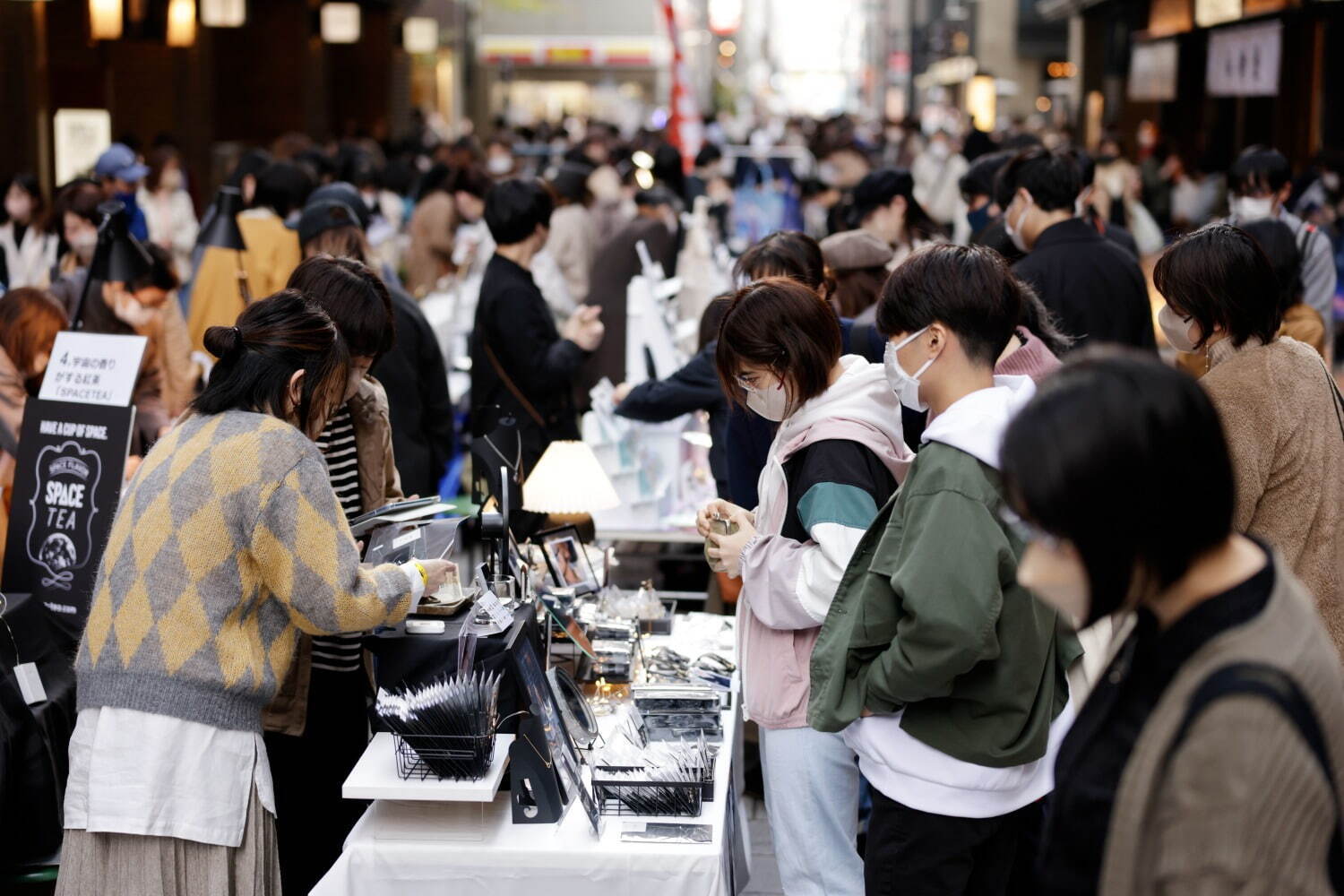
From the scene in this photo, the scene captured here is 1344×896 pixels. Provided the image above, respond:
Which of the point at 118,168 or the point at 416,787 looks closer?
the point at 416,787

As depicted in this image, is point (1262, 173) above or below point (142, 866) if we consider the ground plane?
above

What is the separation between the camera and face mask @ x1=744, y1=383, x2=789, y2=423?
3057 mm

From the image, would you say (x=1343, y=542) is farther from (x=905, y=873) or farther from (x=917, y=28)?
(x=917, y=28)

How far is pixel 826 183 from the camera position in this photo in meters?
13.0

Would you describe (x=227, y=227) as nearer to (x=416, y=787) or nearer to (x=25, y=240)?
(x=25, y=240)

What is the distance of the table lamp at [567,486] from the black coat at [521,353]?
1308 millimetres

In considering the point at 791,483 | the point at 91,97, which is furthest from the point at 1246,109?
the point at 791,483

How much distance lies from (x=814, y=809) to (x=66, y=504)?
8.28ft

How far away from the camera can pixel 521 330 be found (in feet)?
17.8

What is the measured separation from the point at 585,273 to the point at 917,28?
52549 mm

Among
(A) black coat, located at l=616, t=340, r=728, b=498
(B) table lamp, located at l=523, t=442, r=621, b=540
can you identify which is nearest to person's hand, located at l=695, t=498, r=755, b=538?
(B) table lamp, located at l=523, t=442, r=621, b=540

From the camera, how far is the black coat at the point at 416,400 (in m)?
4.94

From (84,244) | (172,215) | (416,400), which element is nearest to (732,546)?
(416,400)

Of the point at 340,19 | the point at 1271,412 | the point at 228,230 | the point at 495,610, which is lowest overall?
the point at 495,610
